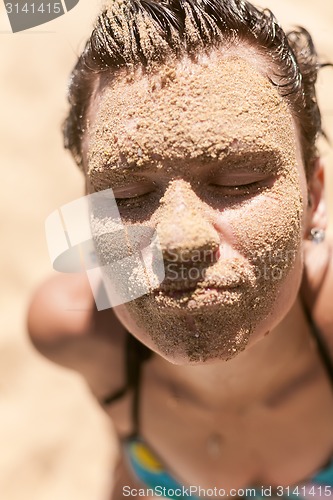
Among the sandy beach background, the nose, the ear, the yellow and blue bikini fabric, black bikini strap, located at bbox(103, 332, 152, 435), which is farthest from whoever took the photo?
the sandy beach background

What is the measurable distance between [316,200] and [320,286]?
1.09ft

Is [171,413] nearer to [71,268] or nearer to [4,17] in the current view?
[71,268]

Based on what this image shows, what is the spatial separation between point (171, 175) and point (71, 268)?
2.29ft

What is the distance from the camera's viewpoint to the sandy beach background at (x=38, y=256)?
2.65 m

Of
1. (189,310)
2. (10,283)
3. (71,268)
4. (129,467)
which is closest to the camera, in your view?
(189,310)

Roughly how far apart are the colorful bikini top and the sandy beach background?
56 centimetres

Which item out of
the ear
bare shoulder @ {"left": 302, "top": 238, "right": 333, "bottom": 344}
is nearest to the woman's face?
the ear

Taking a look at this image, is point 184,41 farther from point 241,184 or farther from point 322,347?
point 322,347

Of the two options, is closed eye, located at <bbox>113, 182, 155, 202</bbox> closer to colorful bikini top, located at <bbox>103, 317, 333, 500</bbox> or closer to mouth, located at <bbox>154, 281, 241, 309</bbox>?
mouth, located at <bbox>154, 281, 241, 309</bbox>

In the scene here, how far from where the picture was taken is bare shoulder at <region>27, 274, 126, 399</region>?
189cm

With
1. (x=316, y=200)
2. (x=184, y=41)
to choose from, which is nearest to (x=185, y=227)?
(x=184, y=41)

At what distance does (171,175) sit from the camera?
3.68 ft

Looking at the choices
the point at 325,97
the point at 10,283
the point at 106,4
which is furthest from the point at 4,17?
the point at 106,4

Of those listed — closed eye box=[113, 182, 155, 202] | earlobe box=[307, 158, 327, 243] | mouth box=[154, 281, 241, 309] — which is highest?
closed eye box=[113, 182, 155, 202]
